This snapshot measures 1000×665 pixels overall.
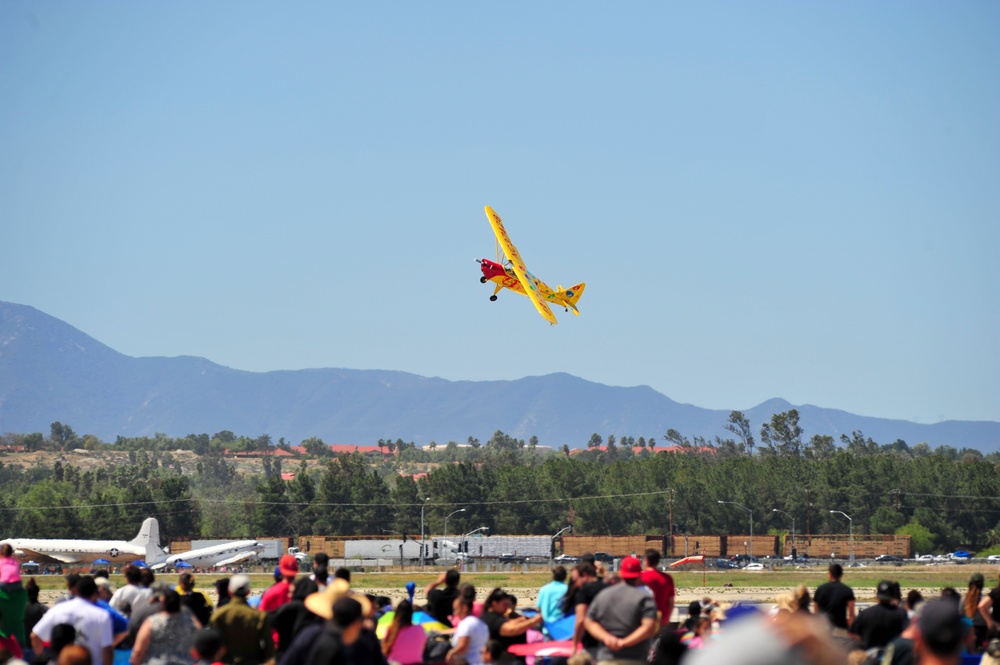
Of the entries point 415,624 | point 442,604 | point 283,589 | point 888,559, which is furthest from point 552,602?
point 888,559

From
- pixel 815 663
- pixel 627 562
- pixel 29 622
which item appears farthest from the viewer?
pixel 29 622

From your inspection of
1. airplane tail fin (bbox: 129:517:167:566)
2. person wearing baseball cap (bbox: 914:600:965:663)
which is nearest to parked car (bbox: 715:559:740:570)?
airplane tail fin (bbox: 129:517:167:566)

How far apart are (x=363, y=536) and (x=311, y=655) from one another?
119 metres

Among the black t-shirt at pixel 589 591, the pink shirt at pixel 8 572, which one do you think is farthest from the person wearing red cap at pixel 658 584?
the pink shirt at pixel 8 572

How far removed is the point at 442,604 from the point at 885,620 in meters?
5.04

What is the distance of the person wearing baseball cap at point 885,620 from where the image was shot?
49.0 ft

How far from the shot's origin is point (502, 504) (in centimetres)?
13262

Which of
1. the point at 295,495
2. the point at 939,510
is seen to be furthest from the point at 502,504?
the point at 939,510

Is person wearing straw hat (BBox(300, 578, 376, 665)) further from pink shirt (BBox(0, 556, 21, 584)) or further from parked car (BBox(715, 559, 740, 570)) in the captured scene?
parked car (BBox(715, 559, 740, 570))

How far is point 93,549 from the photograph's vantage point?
95750mm

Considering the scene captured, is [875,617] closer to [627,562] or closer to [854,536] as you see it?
[627,562]

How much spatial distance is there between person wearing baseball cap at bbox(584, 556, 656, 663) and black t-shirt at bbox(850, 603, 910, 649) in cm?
338

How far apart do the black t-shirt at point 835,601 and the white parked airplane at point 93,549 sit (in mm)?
82334

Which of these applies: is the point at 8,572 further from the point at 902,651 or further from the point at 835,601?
the point at 902,651
